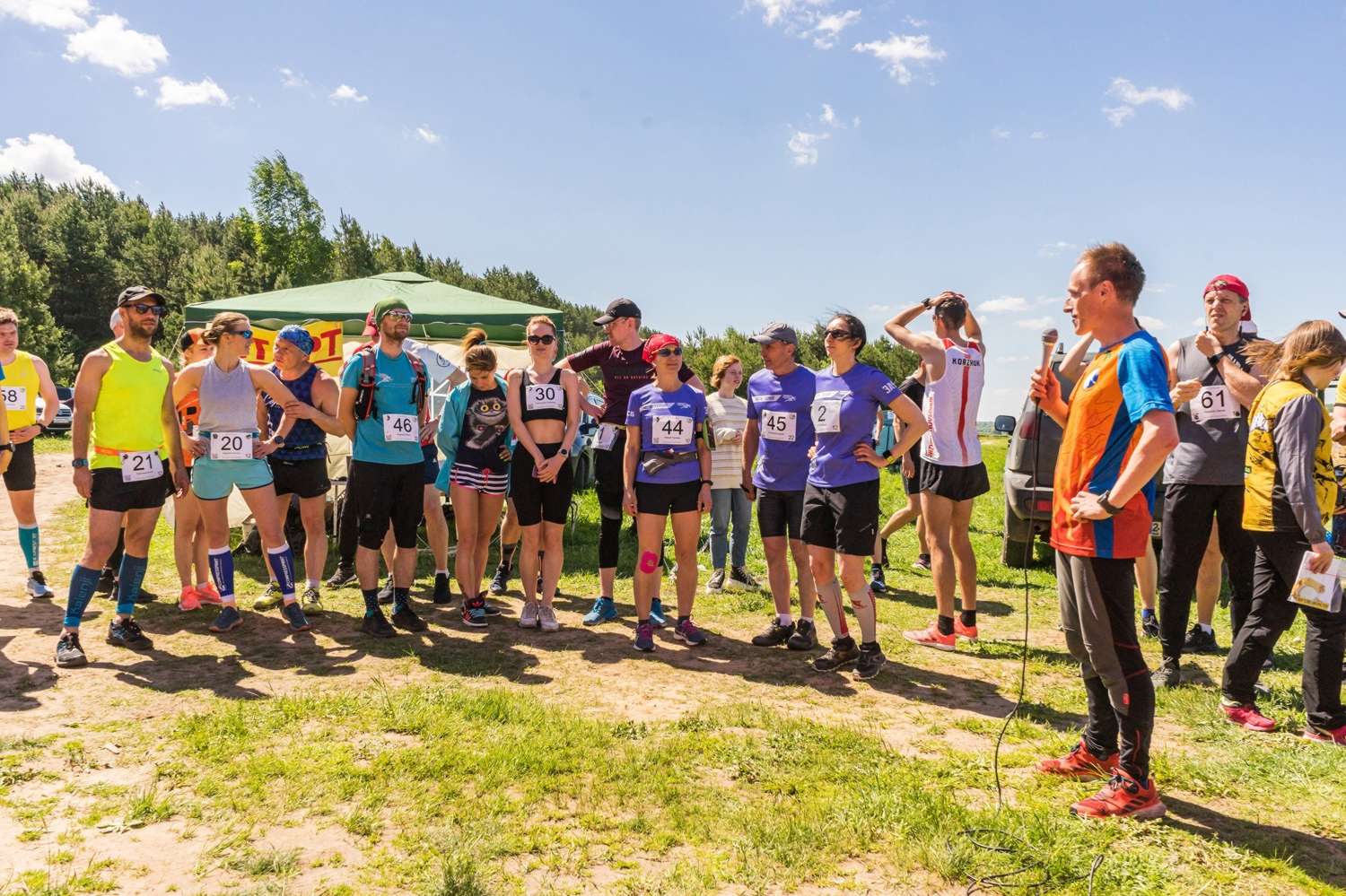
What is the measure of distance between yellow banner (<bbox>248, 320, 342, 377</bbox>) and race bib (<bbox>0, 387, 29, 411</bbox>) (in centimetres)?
338

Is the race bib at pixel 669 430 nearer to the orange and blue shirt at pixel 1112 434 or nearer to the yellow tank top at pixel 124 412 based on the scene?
the orange and blue shirt at pixel 1112 434

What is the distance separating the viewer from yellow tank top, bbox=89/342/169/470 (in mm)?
4453

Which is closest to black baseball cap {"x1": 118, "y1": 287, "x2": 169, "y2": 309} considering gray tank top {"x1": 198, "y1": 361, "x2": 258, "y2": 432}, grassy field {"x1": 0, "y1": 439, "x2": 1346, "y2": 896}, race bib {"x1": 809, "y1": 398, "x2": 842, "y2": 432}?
gray tank top {"x1": 198, "y1": 361, "x2": 258, "y2": 432}

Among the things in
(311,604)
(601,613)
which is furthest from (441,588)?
(601,613)

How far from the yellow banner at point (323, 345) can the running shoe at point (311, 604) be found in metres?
4.32

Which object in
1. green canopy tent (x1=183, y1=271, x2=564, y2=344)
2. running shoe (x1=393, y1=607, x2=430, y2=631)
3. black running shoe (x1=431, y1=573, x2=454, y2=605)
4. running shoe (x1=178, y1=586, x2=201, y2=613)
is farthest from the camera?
green canopy tent (x1=183, y1=271, x2=564, y2=344)

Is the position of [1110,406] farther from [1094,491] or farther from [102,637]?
[102,637]

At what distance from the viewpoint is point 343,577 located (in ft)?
21.4

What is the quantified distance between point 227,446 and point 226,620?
1.14 m

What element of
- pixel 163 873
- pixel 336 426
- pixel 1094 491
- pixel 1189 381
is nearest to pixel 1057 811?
pixel 1094 491

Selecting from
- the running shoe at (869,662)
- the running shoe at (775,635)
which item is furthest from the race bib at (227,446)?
the running shoe at (869,662)

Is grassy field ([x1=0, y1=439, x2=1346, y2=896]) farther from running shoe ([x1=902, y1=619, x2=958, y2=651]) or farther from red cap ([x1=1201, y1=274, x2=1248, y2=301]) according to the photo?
red cap ([x1=1201, y1=274, x2=1248, y2=301])

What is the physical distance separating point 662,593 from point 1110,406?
418 centimetres

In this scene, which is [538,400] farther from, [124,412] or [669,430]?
[124,412]
